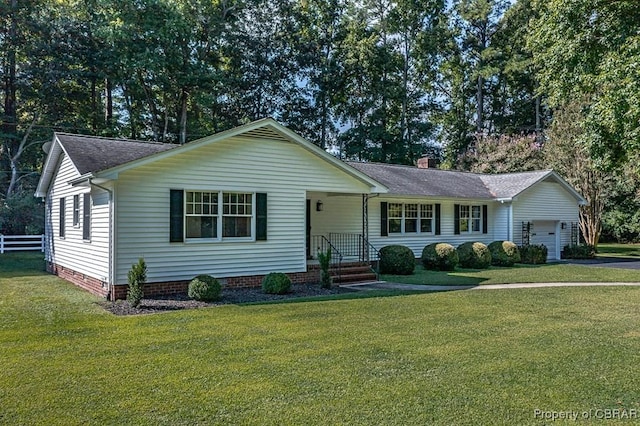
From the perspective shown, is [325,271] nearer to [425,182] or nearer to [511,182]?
[425,182]

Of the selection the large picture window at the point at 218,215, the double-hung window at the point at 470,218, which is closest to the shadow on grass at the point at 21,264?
the large picture window at the point at 218,215

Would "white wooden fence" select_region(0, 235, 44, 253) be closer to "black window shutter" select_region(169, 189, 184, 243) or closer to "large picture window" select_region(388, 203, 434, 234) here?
"black window shutter" select_region(169, 189, 184, 243)

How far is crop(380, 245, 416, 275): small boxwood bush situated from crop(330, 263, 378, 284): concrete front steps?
1200 mm

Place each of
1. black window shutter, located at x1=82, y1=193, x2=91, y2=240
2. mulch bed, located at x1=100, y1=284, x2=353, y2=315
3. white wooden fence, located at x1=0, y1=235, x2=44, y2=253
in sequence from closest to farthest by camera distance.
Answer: mulch bed, located at x1=100, y1=284, x2=353, y2=315 → black window shutter, located at x1=82, y1=193, x2=91, y2=240 → white wooden fence, located at x1=0, y1=235, x2=44, y2=253

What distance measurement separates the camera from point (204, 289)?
394 inches

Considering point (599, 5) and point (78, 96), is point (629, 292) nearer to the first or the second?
point (599, 5)

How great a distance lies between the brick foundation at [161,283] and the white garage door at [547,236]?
13848 millimetres

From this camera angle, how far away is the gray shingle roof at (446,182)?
19031mm

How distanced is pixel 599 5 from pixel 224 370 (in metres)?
15.4

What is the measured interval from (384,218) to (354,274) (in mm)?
4818

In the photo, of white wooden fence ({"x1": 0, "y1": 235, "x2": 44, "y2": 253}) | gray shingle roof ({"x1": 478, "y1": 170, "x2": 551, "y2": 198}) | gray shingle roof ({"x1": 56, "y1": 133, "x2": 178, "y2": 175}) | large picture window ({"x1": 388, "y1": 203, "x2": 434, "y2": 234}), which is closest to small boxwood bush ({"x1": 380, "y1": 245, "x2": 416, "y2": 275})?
large picture window ({"x1": 388, "y1": 203, "x2": 434, "y2": 234})

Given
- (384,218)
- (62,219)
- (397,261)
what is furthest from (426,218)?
(62,219)

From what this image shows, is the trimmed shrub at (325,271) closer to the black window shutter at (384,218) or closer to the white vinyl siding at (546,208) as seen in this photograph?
the black window shutter at (384,218)

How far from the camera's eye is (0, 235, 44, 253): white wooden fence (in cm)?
2192
